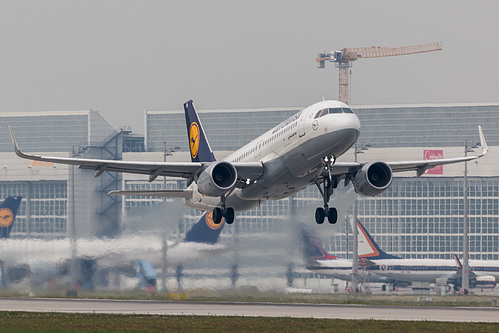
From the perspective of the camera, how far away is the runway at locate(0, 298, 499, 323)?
5022 cm

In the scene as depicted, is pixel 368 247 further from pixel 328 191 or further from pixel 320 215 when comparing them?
pixel 328 191

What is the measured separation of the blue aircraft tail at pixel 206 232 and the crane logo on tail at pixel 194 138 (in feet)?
17.2

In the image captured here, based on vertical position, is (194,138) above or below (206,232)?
above

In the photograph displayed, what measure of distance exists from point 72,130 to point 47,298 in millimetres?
127993

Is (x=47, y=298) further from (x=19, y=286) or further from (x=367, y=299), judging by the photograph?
(x=367, y=299)

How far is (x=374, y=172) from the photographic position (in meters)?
54.4

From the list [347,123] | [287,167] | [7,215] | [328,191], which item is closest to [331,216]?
[328,191]

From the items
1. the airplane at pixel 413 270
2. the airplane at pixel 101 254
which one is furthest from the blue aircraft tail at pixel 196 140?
the airplane at pixel 413 270

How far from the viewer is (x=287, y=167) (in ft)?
168

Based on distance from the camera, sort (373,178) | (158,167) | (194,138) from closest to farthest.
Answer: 1. (373,178)
2. (158,167)
3. (194,138)

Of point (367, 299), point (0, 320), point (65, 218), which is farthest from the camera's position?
point (65, 218)

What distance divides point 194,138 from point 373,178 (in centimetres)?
1851

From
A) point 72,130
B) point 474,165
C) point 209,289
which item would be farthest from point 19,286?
point 72,130

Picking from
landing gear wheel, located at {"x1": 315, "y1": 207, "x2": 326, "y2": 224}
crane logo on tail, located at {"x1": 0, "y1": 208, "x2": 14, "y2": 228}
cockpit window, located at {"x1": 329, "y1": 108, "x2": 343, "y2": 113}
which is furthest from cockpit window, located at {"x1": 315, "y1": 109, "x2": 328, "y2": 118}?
crane logo on tail, located at {"x1": 0, "y1": 208, "x2": 14, "y2": 228}
